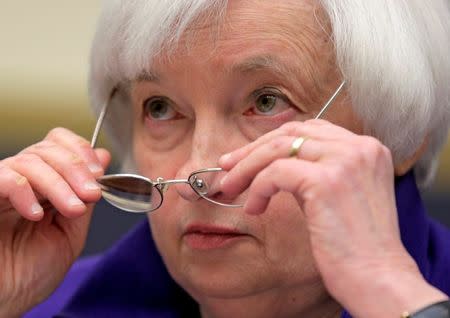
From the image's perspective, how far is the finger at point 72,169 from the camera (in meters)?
2.29

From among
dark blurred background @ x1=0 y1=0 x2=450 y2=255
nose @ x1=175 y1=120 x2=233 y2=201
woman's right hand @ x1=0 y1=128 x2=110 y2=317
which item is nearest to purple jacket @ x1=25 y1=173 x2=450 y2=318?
woman's right hand @ x1=0 y1=128 x2=110 y2=317

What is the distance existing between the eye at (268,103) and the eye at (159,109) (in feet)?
0.73

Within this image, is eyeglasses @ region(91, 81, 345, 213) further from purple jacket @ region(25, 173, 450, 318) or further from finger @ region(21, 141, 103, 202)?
purple jacket @ region(25, 173, 450, 318)

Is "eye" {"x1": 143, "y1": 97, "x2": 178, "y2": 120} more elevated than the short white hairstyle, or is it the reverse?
the short white hairstyle

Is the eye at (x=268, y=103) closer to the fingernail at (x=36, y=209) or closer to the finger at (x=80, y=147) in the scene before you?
the finger at (x=80, y=147)

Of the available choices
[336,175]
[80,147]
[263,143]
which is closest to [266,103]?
[263,143]

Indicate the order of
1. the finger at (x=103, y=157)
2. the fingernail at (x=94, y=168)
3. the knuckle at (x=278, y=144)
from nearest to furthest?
1. the knuckle at (x=278, y=144)
2. the fingernail at (x=94, y=168)
3. the finger at (x=103, y=157)

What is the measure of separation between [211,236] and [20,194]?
0.45 m

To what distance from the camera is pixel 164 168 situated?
238 cm

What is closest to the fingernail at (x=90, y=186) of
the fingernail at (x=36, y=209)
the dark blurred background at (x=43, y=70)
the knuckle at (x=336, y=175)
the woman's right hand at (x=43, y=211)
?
the woman's right hand at (x=43, y=211)

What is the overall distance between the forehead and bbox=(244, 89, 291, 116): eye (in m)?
0.07

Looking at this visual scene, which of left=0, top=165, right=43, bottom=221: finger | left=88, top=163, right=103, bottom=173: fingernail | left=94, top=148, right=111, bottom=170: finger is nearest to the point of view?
left=0, top=165, right=43, bottom=221: finger

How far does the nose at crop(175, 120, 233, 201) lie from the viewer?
219 centimetres

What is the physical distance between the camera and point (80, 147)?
7.99 feet
